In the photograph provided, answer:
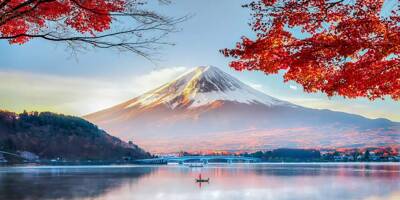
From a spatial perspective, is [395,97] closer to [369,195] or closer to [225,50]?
[225,50]

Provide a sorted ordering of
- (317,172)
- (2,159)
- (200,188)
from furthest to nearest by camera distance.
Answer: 1. (2,159)
2. (317,172)
3. (200,188)

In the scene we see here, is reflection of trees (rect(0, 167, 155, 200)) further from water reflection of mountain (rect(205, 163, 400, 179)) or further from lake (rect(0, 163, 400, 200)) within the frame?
water reflection of mountain (rect(205, 163, 400, 179))

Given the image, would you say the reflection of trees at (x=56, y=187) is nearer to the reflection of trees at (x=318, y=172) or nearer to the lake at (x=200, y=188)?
the lake at (x=200, y=188)

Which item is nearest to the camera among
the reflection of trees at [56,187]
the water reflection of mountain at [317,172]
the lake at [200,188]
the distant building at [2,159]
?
the reflection of trees at [56,187]

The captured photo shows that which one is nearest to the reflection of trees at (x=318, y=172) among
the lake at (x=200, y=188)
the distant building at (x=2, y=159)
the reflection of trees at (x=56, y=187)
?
the lake at (x=200, y=188)

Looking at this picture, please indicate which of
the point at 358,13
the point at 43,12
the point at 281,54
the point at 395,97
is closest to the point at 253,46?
the point at 281,54

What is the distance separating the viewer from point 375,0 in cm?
1141

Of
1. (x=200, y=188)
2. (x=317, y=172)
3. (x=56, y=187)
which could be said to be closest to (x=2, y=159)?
(x=317, y=172)

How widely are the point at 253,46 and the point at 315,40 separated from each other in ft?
4.47

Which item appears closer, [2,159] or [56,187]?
[56,187]

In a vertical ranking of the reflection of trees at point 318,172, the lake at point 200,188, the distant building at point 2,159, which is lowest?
the reflection of trees at point 318,172

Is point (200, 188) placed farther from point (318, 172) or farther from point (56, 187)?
point (318, 172)

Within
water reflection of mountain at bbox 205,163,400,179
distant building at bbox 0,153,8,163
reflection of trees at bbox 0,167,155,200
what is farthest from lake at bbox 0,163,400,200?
distant building at bbox 0,153,8,163

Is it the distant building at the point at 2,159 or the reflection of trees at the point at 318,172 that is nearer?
the reflection of trees at the point at 318,172
